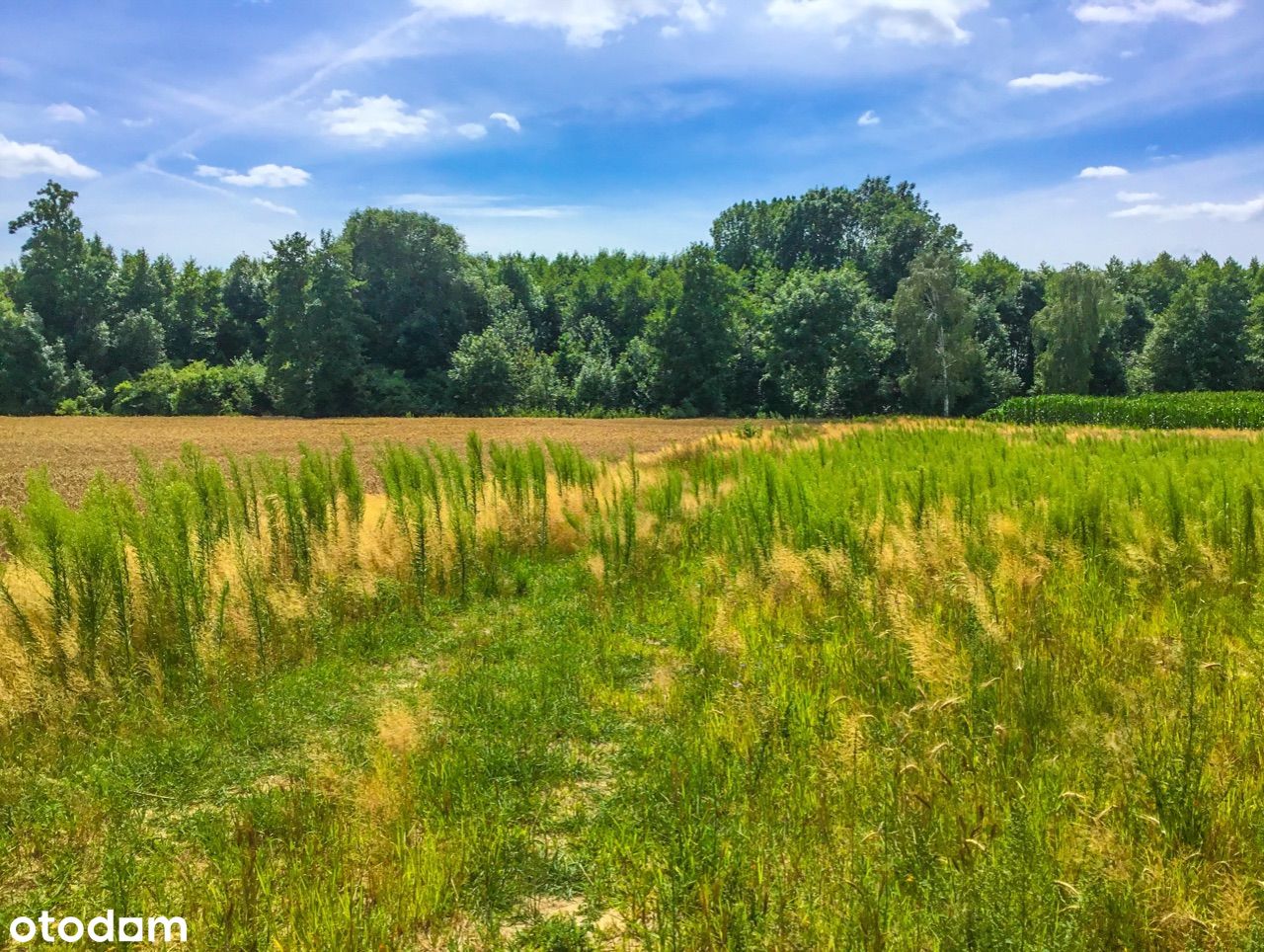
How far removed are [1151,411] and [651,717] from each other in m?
42.8

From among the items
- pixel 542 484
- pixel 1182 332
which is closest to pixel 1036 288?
pixel 1182 332

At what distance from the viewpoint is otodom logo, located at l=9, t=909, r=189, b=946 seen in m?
3.25

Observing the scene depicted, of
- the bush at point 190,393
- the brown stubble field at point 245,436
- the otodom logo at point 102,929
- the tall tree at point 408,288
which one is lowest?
the otodom logo at point 102,929

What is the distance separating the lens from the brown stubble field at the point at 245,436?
869 inches

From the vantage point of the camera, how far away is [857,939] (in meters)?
2.88

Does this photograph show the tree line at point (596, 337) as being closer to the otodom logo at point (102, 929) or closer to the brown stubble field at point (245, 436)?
the brown stubble field at point (245, 436)

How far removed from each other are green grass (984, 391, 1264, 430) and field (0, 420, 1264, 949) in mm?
28946

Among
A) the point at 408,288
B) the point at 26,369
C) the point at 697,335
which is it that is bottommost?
the point at 26,369

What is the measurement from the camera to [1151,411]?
3788cm

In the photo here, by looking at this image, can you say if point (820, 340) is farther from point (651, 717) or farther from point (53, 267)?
point (53, 267)

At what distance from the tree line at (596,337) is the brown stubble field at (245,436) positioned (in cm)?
556

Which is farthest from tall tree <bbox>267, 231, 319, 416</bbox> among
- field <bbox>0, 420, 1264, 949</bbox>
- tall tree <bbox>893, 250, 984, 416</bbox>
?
field <bbox>0, 420, 1264, 949</bbox>

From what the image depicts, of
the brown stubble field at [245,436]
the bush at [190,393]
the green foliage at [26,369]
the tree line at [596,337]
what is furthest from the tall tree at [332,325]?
the green foliage at [26,369]

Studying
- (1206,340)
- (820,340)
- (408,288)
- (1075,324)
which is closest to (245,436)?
(408,288)
